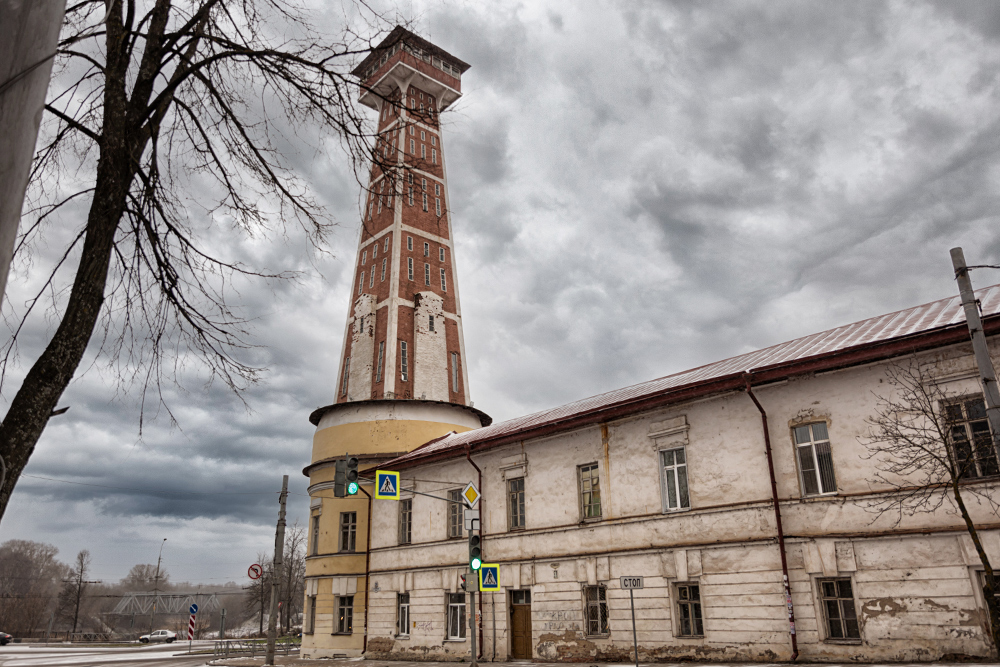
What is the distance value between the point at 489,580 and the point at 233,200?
13.3 meters

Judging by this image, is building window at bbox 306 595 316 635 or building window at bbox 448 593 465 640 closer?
building window at bbox 448 593 465 640

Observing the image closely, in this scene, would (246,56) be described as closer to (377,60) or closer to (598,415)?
(377,60)

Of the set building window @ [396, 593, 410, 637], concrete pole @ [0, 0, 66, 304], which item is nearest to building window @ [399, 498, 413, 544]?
building window @ [396, 593, 410, 637]

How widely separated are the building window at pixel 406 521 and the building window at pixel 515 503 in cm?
622

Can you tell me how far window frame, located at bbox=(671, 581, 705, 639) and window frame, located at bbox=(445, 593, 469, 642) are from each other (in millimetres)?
8828

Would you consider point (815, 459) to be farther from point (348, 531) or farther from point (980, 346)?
point (348, 531)

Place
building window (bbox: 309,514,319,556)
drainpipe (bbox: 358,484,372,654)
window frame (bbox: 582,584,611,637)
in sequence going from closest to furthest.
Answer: window frame (bbox: 582,584,611,637) → drainpipe (bbox: 358,484,372,654) → building window (bbox: 309,514,319,556)

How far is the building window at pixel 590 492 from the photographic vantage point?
21078 mm

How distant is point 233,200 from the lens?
281 inches

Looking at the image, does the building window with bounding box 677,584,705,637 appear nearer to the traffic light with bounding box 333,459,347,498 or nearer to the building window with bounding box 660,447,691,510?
the building window with bounding box 660,447,691,510

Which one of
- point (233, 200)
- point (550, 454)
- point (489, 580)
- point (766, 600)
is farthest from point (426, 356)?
point (233, 200)

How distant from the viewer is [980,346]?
11.1 meters

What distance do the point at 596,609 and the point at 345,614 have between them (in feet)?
50.8

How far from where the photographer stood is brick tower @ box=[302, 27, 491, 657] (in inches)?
1236
